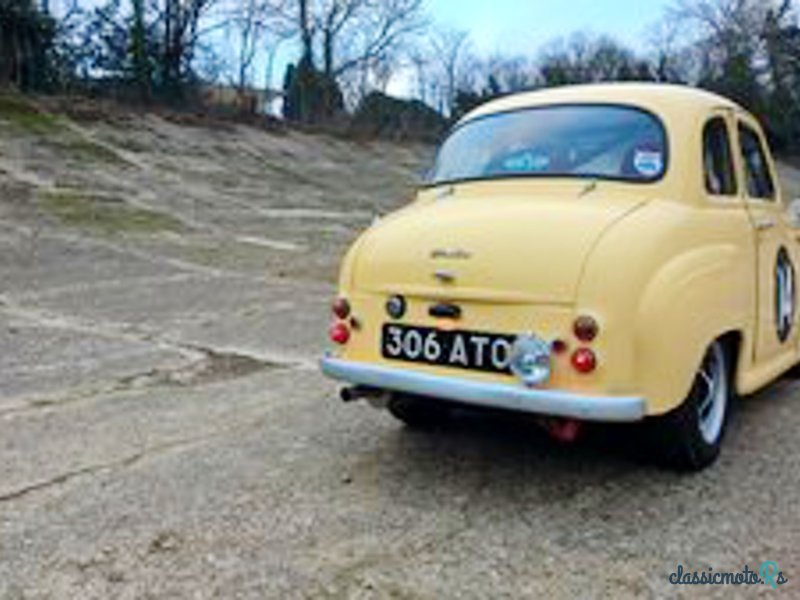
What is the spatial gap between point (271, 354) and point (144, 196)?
10160 mm

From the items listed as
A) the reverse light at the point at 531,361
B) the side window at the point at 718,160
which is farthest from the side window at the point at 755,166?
the reverse light at the point at 531,361

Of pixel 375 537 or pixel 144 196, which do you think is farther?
pixel 144 196

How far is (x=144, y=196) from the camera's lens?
17.5 meters

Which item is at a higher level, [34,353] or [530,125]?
[530,125]

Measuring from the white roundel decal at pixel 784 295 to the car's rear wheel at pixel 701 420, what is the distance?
2.54 feet

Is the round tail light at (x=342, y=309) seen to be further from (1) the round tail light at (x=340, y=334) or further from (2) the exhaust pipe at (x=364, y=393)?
(2) the exhaust pipe at (x=364, y=393)

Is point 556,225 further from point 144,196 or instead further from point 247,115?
point 247,115

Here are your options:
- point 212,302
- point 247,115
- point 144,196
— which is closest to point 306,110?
point 247,115

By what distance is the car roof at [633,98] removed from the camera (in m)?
5.44

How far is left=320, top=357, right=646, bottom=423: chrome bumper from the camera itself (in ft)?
13.9

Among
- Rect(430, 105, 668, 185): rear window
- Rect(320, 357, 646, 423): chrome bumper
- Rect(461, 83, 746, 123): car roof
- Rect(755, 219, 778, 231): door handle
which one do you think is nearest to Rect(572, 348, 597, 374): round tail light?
Rect(320, 357, 646, 423): chrome bumper

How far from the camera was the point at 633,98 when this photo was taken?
217 inches

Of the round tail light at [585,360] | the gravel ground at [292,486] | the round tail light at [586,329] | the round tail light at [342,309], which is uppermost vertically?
the round tail light at [586,329]

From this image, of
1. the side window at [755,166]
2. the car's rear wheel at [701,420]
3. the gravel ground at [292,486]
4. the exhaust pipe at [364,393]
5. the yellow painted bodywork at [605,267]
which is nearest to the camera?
the gravel ground at [292,486]
